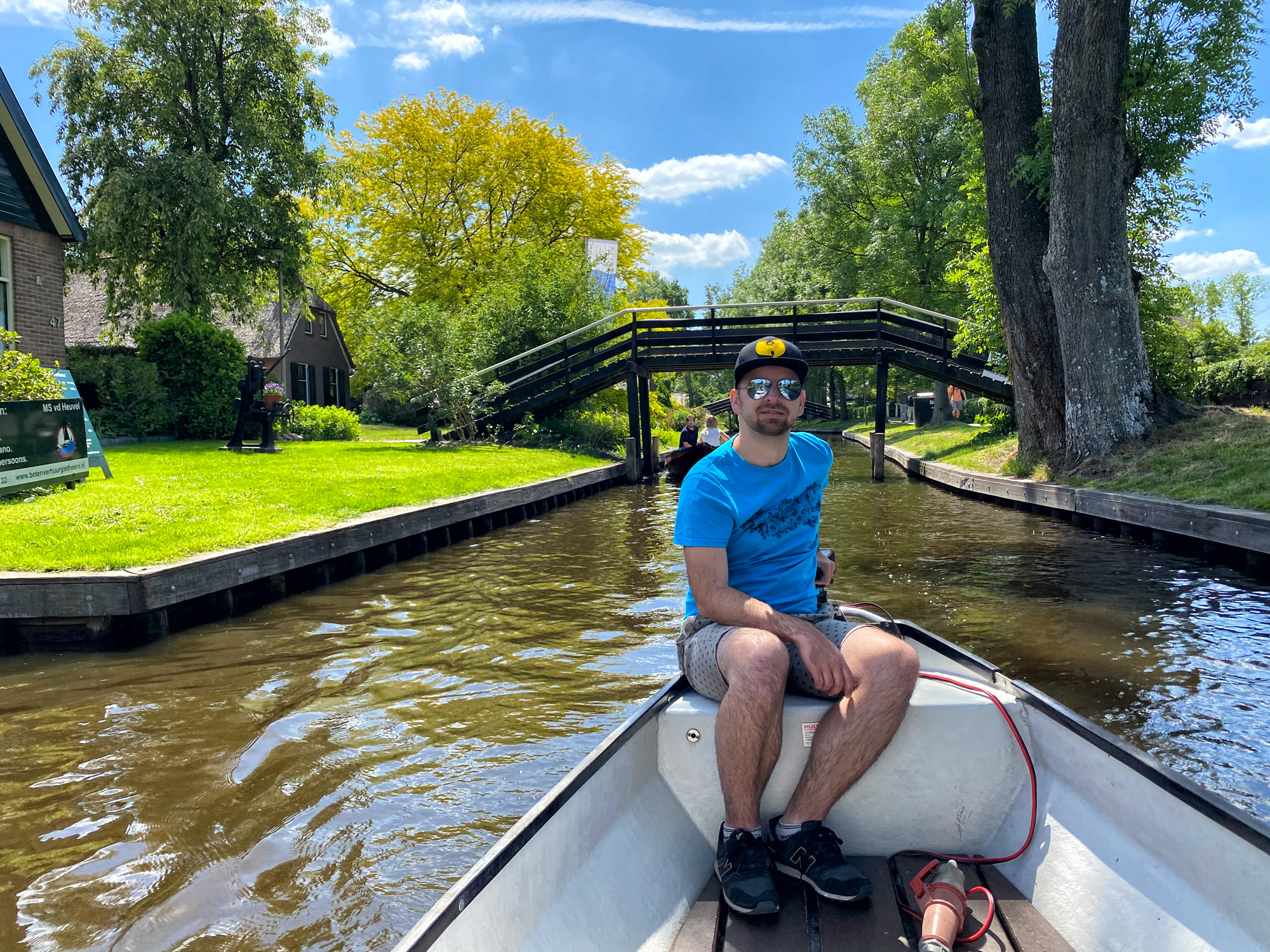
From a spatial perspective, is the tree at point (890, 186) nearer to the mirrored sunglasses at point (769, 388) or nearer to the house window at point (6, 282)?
the house window at point (6, 282)

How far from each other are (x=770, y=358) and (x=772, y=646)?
99cm

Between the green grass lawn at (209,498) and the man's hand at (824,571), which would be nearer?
the man's hand at (824,571)

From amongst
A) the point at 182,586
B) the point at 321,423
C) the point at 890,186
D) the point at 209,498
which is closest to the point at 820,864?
the point at 182,586

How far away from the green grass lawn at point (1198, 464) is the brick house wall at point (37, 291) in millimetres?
17118

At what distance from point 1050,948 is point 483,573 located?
24.1ft

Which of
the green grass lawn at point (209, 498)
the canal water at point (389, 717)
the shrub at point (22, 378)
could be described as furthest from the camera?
the shrub at point (22, 378)

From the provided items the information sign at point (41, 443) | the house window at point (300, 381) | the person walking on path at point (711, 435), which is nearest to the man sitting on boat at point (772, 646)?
the information sign at point (41, 443)

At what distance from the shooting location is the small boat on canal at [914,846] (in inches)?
81.4

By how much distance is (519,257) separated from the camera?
1070 inches

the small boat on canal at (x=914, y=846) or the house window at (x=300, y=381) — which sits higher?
the house window at (x=300, y=381)

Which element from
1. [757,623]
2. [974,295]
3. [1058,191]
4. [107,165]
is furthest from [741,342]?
[757,623]

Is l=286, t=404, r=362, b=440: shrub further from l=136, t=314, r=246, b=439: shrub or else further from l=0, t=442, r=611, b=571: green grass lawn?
l=0, t=442, r=611, b=571: green grass lawn

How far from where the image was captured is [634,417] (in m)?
21.1

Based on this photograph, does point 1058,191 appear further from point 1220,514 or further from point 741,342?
point 741,342
